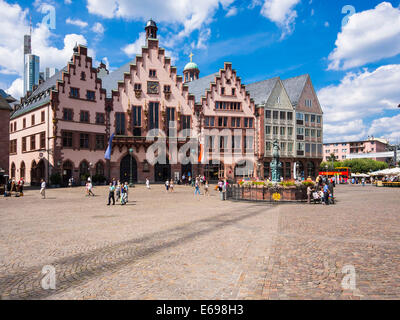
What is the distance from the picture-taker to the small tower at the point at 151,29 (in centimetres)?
5616

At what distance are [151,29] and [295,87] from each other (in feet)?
113

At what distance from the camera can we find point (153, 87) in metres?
53.5

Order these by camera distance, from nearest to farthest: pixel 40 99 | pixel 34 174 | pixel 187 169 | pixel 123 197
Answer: pixel 123 197
pixel 34 174
pixel 40 99
pixel 187 169

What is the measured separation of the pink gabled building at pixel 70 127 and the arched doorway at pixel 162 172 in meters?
8.86

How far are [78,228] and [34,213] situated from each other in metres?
6.92

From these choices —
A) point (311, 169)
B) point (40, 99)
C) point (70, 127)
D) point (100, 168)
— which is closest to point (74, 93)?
point (70, 127)

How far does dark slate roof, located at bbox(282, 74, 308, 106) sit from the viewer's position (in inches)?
2692

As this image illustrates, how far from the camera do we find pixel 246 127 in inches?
2387

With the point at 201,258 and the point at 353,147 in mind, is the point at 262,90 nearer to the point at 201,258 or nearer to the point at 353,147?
the point at 201,258

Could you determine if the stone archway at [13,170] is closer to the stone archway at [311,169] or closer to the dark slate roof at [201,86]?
the dark slate roof at [201,86]

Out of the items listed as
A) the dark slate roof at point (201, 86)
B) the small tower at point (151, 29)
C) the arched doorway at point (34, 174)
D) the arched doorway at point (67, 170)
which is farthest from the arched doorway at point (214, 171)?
the arched doorway at point (34, 174)

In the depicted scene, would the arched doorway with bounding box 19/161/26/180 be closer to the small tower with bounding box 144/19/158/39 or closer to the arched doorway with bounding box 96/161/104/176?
the arched doorway with bounding box 96/161/104/176
